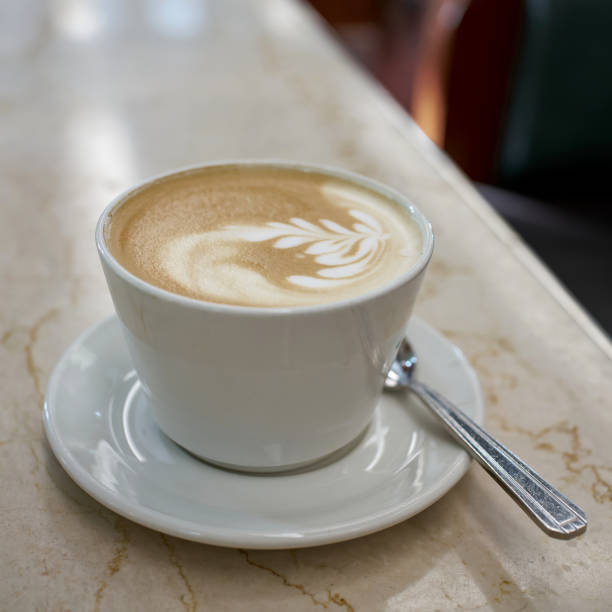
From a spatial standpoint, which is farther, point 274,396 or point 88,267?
point 88,267

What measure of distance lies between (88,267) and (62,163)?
265 millimetres

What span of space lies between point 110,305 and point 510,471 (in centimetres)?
41

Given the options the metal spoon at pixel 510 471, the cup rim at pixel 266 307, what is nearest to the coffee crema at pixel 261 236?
the cup rim at pixel 266 307

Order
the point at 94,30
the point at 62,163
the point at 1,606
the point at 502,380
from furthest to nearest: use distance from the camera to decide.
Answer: the point at 94,30 → the point at 62,163 → the point at 502,380 → the point at 1,606

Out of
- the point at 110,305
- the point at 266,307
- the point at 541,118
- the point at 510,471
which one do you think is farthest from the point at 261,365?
the point at 541,118

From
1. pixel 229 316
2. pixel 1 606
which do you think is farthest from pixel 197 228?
pixel 1 606

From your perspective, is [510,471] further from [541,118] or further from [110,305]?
[541,118]

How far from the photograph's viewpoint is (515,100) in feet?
4.64

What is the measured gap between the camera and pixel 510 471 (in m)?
0.46

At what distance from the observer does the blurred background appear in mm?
1236

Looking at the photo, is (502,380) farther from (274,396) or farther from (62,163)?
(62,163)

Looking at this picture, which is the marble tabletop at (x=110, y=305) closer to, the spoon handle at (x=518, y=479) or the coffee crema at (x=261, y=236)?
the spoon handle at (x=518, y=479)

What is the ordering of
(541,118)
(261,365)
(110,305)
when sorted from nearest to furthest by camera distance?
1. (261,365)
2. (110,305)
3. (541,118)

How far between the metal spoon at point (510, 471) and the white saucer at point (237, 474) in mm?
12
